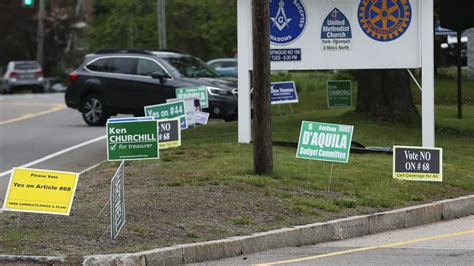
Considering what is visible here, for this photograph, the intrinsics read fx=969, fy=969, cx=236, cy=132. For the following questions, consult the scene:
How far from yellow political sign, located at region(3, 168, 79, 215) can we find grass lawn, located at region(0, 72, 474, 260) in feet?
0.79

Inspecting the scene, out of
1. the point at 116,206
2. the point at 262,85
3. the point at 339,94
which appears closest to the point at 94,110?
the point at 339,94

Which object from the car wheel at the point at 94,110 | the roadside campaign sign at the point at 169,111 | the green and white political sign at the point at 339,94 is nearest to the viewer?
the roadside campaign sign at the point at 169,111

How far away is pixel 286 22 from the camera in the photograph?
55.1ft

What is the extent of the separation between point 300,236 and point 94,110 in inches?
575

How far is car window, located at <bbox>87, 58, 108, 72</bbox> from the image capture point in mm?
24422

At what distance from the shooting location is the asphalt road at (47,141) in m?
17.2

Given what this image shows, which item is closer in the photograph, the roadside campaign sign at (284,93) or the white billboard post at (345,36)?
the white billboard post at (345,36)

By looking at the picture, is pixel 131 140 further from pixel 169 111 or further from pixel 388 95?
pixel 388 95

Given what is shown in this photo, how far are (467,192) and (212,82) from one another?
10.6 metres

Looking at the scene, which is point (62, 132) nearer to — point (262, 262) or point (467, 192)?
point (467, 192)

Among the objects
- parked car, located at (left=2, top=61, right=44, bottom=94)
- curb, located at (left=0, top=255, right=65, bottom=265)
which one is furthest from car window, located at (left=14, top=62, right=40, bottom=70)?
curb, located at (left=0, top=255, right=65, bottom=265)

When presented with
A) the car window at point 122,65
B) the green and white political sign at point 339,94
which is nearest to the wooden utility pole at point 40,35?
the car window at point 122,65

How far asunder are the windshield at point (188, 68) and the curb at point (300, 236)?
1152cm

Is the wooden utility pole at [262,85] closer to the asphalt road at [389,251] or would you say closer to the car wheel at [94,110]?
the asphalt road at [389,251]
